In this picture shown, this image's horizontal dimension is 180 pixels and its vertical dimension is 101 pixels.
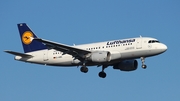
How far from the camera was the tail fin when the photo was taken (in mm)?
69125

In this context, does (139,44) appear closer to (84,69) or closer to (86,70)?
(86,70)

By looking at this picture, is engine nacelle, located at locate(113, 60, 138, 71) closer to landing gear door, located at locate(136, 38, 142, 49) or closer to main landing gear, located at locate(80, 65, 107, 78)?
main landing gear, located at locate(80, 65, 107, 78)

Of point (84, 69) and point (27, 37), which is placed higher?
point (27, 37)

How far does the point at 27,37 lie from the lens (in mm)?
71625

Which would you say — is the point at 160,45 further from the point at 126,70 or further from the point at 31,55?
the point at 31,55

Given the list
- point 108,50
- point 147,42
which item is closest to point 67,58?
point 108,50

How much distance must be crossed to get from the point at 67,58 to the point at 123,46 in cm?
815

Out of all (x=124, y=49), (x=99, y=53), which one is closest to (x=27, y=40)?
(x=99, y=53)

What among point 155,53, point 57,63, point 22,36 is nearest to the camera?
point 155,53

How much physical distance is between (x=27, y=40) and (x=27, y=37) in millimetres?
728

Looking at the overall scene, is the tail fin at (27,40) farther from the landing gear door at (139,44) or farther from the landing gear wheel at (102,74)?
the landing gear door at (139,44)

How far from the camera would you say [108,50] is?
208 ft

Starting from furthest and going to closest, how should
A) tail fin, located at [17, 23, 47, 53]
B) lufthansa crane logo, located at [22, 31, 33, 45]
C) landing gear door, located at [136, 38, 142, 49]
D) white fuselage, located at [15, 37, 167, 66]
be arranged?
lufthansa crane logo, located at [22, 31, 33, 45], tail fin, located at [17, 23, 47, 53], landing gear door, located at [136, 38, 142, 49], white fuselage, located at [15, 37, 167, 66]

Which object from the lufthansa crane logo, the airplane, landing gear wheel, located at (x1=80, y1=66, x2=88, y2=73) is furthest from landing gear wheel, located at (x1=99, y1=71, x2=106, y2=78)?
the lufthansa crane logo
